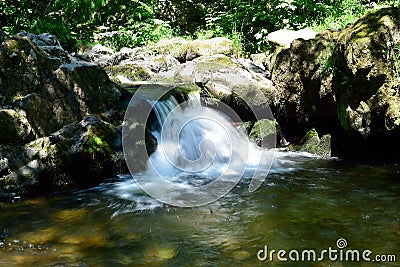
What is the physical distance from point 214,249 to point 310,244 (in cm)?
92

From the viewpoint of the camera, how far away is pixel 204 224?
430cm

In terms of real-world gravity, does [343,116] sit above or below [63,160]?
above

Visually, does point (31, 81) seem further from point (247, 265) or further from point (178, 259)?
point (247, 265)

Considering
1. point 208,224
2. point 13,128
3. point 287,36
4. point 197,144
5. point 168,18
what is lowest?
point 208,224

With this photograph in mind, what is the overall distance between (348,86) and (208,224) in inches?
136

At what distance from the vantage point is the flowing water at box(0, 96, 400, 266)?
3.57m

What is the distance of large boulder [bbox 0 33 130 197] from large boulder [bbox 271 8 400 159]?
10.7 feet

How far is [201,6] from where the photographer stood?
15.9m

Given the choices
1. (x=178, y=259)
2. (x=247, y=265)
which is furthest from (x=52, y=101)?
(x=247, y=265)

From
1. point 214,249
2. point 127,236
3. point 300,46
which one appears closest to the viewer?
point 214,249

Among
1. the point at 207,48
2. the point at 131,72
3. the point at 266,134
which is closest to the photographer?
the point at 266,134

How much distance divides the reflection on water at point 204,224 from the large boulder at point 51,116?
478 millimetres

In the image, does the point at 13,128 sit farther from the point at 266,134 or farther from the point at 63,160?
the point at 266,134

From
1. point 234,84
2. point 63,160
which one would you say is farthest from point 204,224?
point 234,84
